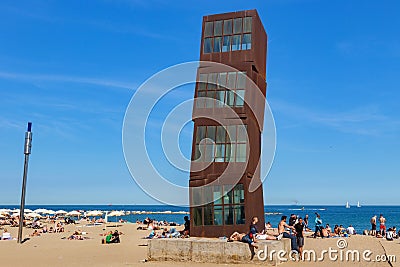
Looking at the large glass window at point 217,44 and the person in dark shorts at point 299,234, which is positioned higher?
the large glass window at point 217,44

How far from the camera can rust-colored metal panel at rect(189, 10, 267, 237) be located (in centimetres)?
2355

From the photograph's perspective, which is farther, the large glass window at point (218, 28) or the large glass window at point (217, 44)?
the large glass window at point (218, 28)

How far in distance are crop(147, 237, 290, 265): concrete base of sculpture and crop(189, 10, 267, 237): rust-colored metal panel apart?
5389mm

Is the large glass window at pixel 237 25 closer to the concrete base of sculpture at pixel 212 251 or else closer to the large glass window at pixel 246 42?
the large glass window at pixel 246 42

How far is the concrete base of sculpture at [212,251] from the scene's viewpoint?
54.7 feet

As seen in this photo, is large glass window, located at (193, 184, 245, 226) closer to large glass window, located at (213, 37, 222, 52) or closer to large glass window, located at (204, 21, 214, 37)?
large glass window, located at (213, 37, 222, 52)

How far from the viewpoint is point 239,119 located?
78.4 ft

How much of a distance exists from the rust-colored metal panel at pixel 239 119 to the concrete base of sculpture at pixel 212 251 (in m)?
5.39

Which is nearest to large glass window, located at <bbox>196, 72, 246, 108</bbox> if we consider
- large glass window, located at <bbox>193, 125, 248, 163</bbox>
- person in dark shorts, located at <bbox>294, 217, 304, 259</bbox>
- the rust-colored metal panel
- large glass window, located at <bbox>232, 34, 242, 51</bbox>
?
the rust-colored metal panel

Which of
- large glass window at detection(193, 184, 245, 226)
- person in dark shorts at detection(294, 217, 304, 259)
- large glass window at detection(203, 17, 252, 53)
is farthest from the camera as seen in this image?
large glass window at detection(203, 17, 252, 53)

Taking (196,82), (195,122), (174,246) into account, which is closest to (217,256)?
(174,246)

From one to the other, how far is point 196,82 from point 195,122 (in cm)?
225

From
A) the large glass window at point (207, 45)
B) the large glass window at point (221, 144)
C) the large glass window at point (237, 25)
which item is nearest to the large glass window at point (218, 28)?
the large glass window at point (207, 45)

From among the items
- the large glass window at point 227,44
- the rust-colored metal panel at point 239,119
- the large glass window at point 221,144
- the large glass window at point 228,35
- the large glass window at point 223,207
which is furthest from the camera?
the large glass window at point 227,44
